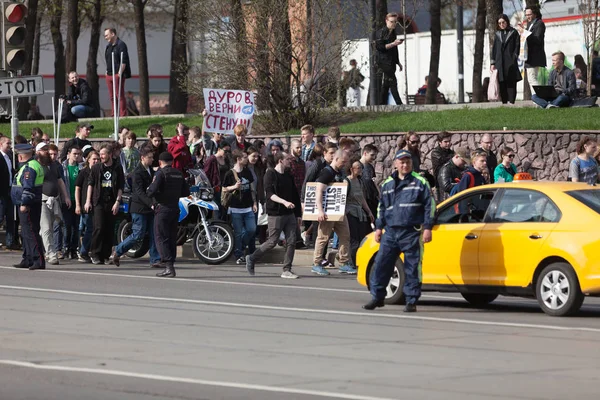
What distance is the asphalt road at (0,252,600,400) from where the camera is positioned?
372 inches

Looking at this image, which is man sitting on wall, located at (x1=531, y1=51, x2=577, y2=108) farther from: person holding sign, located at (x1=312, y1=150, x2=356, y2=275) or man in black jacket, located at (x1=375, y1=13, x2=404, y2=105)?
person holding sign, located at (x1=312, y1=150, x2=356, y2=275)

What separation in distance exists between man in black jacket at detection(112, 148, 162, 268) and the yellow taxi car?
5454mm

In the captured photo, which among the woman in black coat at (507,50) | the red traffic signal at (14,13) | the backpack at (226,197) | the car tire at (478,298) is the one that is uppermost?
the red traffic signal at (14,13)

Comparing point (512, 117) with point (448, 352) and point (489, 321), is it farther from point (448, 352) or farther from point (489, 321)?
point (448, 352)

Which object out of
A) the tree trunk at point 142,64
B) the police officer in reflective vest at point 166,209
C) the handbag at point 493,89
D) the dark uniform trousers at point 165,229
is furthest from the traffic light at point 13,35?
the tree trunk at point 142,64

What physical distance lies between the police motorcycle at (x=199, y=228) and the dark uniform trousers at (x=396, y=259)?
6.22 m

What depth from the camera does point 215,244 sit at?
20688 millimetres

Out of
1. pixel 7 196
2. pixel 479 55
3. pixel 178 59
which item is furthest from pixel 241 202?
pixel 479 55

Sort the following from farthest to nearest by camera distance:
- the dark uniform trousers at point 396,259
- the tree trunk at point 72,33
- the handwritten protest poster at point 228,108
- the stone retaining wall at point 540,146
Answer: the tree trunk at point 72,33
the handwritten protest poster at point 228,108
the stone retaining wall at point 540,146
the dark uniform trousers at point 396,259

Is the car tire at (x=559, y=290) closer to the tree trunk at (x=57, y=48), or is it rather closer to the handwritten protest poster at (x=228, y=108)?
the handwritten protest poster at (x=228, y=108)

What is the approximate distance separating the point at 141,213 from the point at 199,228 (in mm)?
1056

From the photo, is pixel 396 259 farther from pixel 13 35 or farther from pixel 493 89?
pixel 493 89

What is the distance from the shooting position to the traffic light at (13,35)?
2220 centimetres

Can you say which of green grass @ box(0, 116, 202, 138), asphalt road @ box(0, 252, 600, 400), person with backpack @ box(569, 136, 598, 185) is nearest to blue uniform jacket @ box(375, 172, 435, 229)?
asphalt road @ box(0, 252, 600, 400)
